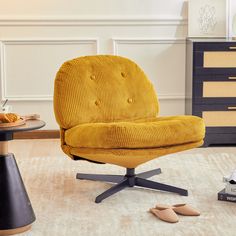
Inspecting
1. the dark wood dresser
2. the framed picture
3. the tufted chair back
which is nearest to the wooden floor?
the dark wood dresser

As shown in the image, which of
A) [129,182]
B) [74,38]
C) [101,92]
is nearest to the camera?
[129,182]

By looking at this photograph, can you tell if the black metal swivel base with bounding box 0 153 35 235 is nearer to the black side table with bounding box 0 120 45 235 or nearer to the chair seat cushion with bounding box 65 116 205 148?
the black side table with bounding box 0 120 45 235

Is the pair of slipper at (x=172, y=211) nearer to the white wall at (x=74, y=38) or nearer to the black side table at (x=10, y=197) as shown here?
the black side table at (x=10, y=197)

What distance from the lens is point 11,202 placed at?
298 centimetres

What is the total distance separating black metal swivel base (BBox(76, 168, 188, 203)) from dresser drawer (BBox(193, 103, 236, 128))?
1.15 meters

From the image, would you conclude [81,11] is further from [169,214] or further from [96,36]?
[169,214]

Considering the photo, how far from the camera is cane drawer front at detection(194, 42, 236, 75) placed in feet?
16.1

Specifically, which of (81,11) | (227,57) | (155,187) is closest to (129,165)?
(155,187)

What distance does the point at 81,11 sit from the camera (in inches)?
206

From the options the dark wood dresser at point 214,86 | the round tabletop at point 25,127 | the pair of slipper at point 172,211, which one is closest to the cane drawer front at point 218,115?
the dark wood dresser at point 214,86

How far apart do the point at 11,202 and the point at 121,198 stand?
2.59 ft

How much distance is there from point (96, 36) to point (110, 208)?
2.26 m

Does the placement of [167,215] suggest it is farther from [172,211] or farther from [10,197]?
[10,197]

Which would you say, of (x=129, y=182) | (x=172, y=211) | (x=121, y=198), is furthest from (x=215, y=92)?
(x=172, y=211)
